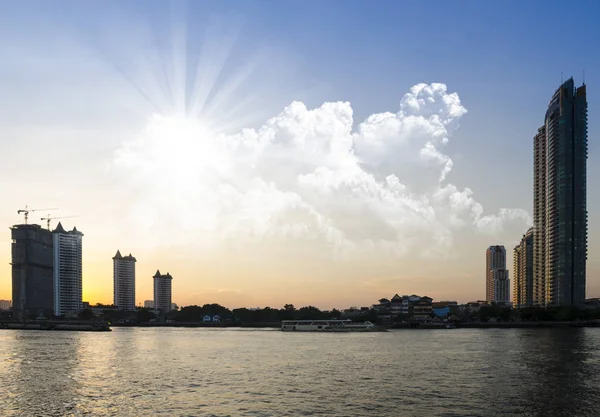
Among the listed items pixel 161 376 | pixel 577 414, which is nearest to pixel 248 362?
pixel 161 376

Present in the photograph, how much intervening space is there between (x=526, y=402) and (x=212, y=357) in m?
58.8

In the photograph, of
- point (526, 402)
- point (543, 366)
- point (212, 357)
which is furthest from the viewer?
point (212, 357)

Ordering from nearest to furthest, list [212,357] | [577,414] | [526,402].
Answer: [577,414], [526,402], [212,357]

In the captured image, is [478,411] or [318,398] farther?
[318,398]

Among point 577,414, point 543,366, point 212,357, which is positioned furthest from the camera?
point 212,357

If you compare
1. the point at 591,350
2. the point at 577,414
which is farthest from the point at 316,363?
the point at 591,350

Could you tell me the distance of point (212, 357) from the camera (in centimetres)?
9344

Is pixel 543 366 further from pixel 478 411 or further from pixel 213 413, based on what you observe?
pixel 213 413

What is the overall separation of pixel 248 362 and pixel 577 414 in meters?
50.8

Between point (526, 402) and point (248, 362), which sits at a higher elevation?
point (526, 402)

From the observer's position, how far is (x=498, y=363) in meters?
77.1

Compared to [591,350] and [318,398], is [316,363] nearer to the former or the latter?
[318,398]

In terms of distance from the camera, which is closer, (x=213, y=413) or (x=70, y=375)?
(x=213, y=413)

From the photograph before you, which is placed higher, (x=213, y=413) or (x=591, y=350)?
(x=213, y=413)
